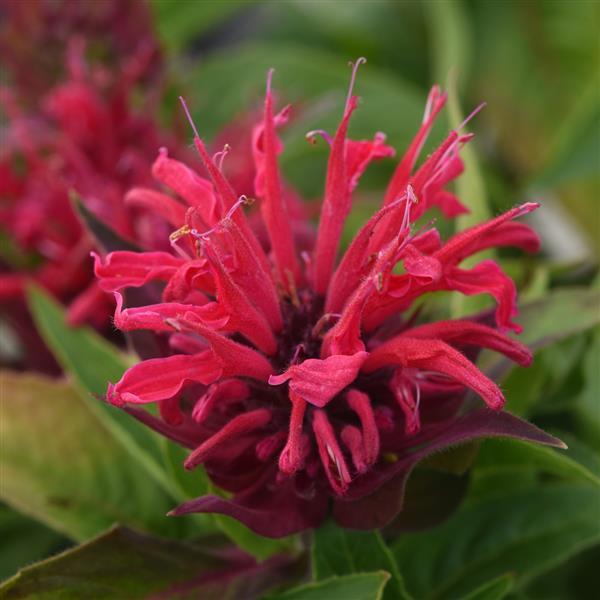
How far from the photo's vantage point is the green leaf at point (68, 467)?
1.89 ft

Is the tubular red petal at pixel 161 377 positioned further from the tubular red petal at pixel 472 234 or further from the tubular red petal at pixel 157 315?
the tubular red petal at pixel 472 234

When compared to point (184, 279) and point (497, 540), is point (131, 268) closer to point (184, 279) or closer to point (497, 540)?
point (184, 279)

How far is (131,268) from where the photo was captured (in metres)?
0.45

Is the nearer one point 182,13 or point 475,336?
point 475,336

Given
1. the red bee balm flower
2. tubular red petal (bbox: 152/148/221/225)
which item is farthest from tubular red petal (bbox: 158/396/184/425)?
tubular red petal (bbox: 152/148/221/225)

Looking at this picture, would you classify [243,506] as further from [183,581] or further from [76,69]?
[76,69]

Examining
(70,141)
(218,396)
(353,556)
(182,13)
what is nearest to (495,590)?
(353,556)

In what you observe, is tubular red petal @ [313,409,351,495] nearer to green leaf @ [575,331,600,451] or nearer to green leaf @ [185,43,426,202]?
green leaf @ [575,331,600,451]

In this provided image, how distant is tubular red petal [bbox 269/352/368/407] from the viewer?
0.39 m

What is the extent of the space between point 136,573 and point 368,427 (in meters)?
0.16

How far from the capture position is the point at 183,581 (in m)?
0.49

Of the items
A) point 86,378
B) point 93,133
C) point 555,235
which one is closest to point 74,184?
point 93,133

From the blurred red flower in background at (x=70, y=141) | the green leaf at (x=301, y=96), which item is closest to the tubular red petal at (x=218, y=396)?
the blurred red flower in background at (x=70, y=141)

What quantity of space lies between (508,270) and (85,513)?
0.37 m
